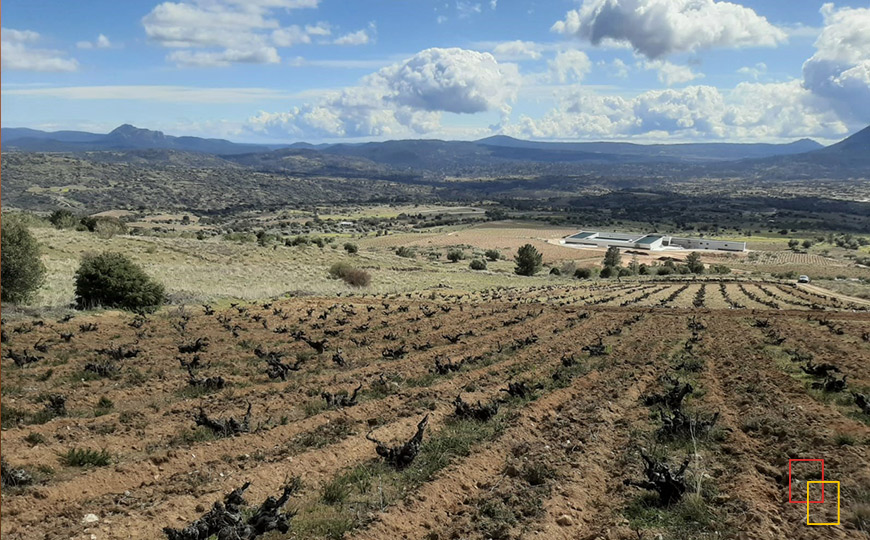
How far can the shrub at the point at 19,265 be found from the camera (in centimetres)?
2666

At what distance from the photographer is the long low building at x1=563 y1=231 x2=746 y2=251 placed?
10875cm

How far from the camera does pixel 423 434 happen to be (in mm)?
10859

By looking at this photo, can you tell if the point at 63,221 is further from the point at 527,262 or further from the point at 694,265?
the point at 694,265

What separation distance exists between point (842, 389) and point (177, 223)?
12361 centimetres

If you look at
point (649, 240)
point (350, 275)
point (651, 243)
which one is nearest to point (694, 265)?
point (651, 243)

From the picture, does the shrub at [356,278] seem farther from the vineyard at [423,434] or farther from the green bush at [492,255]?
the green bush at [492,255]

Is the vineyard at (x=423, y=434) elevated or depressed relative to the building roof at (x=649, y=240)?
elevated

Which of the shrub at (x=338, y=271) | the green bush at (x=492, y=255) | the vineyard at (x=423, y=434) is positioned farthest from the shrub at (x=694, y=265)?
the vineyard at (x=423, y=434)

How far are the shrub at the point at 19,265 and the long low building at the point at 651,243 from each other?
98.3 metres

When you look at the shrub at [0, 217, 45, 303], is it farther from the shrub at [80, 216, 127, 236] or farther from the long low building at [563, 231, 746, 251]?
the long low building at [563, 231, 746, 251]

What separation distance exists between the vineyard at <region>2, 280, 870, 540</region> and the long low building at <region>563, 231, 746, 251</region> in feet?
298

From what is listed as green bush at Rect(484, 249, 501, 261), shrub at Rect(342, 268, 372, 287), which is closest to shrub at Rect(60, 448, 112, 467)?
shrub at Rect(342, 268, 372, 287)

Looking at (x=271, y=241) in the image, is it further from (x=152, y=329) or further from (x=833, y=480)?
(x=833, y=480)

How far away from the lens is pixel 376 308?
32.8 metres
